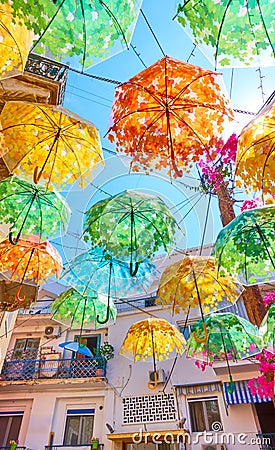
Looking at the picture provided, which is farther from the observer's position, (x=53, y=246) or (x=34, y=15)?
(x=53, y=246)

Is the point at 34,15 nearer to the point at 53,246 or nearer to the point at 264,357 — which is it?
the point at 53,246

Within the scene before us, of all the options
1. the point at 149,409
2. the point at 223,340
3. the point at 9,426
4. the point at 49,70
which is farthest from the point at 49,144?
the point at 9,426

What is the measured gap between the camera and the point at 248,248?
3.30 m

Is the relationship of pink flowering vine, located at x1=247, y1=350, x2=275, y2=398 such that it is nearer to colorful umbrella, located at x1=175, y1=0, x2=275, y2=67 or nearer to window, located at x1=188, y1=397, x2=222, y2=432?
colorful umbrella, located at x1=175, y1=0, x2=275, y2=67

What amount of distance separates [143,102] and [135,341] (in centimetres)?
374

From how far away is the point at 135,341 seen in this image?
4.70 metres

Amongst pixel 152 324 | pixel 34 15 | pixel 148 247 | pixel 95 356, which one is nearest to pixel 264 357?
pixel 152 324

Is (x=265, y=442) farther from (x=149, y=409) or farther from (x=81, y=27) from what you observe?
(x=81, y=27)

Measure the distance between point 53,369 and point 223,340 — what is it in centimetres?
1018

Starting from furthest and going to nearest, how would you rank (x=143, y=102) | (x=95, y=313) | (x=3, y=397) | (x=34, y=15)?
1. (x=3, y=397)
2. (x=95, y=313)
3. (x=143, y=102)
4. (x=34, y=15)

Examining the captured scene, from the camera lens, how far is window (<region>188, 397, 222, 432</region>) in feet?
30.0

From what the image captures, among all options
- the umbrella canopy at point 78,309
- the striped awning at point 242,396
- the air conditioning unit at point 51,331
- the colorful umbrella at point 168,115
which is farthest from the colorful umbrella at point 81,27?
the air conditioning unit at point 51,331

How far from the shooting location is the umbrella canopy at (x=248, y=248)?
304 cm

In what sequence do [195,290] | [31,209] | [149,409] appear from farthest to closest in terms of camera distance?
[149,409] < [195,290] < [31,209]
